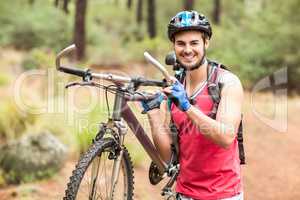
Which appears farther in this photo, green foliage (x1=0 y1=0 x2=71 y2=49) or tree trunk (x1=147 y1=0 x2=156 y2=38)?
tree trunk (x1=147 y1=0 x2=156 y2=38)

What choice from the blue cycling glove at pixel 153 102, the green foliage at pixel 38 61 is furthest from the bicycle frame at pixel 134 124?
the green foliage at pixel 38 61

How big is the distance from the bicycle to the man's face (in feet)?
0.78

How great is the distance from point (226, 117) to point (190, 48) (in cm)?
46

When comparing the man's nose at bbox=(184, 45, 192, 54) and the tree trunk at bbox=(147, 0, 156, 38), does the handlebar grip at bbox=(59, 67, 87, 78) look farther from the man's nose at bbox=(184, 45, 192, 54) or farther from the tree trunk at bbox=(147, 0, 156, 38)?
the tree trunk at bbox=(147, 0, 156, 38)

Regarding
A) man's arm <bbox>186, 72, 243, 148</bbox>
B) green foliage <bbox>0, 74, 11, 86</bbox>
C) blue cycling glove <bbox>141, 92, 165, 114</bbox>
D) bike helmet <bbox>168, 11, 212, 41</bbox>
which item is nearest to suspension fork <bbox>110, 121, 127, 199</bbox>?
blue cycling glove <bbox>141, 92, 165, 114</bbox>

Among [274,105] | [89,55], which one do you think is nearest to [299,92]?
[274,105]

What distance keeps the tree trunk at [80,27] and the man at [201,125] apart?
12.0 metres

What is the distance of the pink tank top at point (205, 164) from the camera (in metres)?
3.35

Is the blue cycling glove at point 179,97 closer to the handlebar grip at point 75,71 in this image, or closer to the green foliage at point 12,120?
the handlebar grip at point 75,71

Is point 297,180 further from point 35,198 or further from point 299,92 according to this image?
point 299,92

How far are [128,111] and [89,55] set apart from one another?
15668mm

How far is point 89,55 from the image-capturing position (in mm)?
18812

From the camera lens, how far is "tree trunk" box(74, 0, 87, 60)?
15.2 m

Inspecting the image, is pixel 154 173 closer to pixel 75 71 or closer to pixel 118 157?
pixel 118 157
